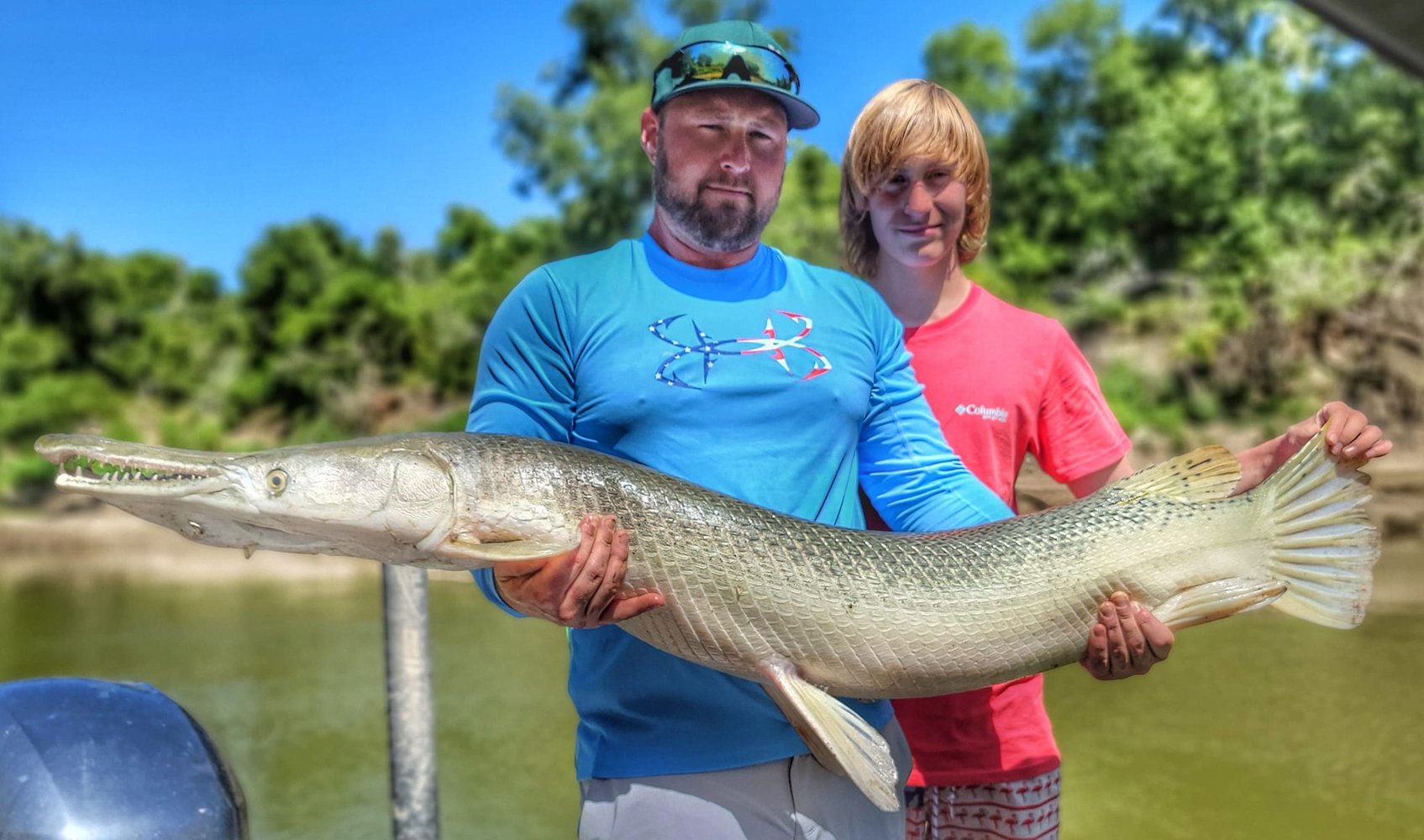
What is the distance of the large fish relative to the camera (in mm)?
1996

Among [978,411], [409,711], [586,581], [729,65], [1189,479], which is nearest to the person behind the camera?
[586,581]

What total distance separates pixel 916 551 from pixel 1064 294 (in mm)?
21374

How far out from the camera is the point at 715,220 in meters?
2.25

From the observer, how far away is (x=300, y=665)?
8469mm

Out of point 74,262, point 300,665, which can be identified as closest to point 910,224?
point 300,665

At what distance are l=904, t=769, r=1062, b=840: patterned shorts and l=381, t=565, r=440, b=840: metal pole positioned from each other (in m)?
2.04

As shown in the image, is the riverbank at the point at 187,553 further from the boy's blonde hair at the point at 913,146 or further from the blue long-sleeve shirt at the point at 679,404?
the blue long-sleeve shirt at the point at 679,404

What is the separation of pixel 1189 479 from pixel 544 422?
52.6 inches

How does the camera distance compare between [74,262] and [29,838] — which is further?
[74,262]

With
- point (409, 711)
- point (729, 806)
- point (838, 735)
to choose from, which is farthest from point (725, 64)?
point (409, 711)

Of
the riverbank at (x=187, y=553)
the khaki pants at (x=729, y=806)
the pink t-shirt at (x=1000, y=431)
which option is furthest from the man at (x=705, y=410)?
the riverbank at (x=187, y=553)

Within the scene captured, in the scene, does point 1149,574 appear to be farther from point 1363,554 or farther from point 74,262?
point 74,262

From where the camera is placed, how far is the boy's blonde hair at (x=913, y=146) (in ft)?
8.78

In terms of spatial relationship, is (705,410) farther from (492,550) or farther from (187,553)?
(187,553)
